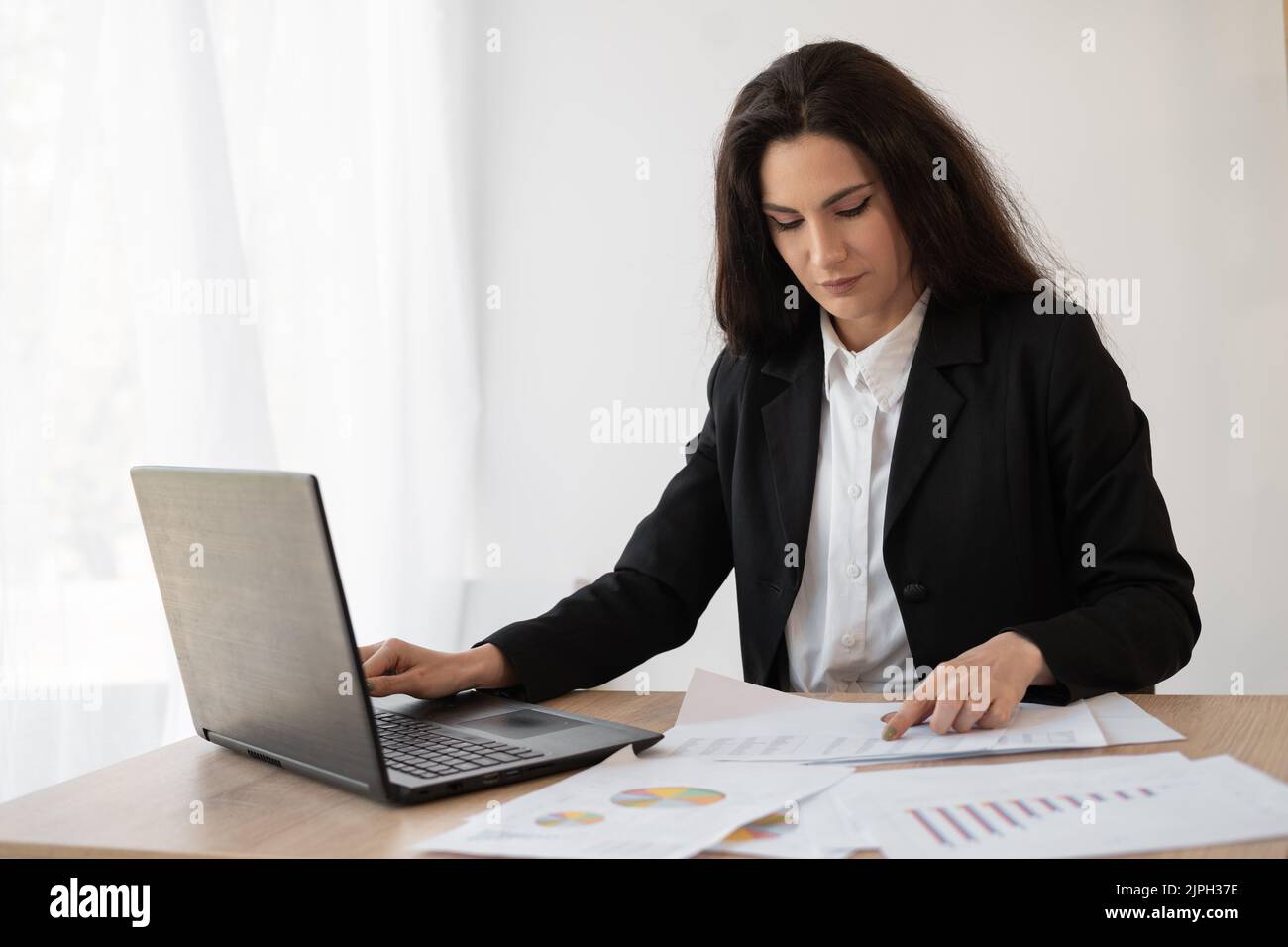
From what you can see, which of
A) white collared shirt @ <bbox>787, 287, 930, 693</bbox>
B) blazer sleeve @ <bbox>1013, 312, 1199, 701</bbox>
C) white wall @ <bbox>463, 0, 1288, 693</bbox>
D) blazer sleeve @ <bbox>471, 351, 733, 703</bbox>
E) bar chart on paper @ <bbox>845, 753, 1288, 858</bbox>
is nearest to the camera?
bar chart on paper @ <bbox>845, 753, 1288, 858</bbox>

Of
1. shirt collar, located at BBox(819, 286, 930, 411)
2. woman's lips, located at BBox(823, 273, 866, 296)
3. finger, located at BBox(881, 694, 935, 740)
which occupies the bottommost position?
finger, located at BBox(881, 694, 935, 740)

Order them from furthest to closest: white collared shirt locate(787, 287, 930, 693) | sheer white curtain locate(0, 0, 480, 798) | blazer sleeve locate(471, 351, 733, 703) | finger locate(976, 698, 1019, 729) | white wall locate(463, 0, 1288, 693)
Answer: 1. white wall locate(463, 0, 1288, 693)
2. sheer white curtain locate(0, 0, 480, 798)
3. white collared shirt locate(787, 287, 930, 693)
4. blazer sleeve locate(471, 351, 733, 703)
5. finger locate(976, 698, 1019, 729)

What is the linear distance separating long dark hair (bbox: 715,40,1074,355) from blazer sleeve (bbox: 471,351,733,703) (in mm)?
367

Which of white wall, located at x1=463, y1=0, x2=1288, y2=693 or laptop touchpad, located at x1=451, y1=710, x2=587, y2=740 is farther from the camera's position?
white wall, located at x1=463, y1=0, x2=1288, y2=693

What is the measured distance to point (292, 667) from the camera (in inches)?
38.8

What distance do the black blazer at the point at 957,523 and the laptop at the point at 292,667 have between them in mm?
255

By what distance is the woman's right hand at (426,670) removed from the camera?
→ 1268 mm

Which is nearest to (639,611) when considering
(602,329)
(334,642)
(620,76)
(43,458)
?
(334,642)

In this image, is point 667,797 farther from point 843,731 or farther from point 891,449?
point 891,449

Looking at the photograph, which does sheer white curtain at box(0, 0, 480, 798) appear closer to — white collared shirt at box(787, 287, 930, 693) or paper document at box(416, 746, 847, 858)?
white collared shirt at box(787, 287, 930, 693)

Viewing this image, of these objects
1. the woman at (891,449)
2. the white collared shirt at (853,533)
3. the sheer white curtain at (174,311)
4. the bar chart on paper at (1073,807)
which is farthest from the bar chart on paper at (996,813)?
the sheer white curtain at (174,311)

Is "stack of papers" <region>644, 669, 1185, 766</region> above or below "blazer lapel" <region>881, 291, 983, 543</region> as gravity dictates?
below

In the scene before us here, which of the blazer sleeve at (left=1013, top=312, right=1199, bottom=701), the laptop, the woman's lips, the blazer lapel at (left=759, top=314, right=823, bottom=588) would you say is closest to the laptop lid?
the laptop

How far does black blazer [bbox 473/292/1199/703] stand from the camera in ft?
4.66
